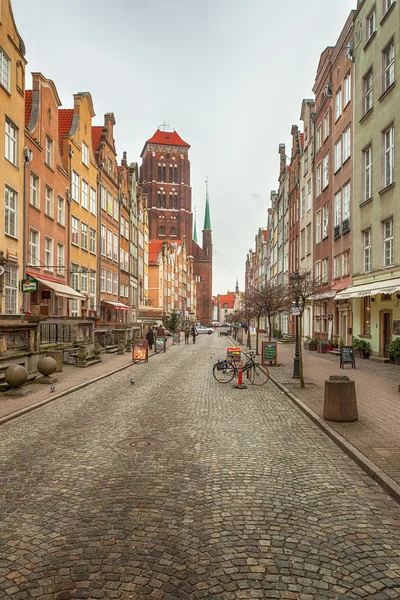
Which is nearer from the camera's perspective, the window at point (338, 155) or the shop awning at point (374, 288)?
the shop awning at point (374, 288)

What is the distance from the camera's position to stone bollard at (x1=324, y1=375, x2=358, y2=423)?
9.62m

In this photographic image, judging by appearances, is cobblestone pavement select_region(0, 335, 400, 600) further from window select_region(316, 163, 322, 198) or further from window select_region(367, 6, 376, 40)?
window select_region(316, 163, 322, 198)

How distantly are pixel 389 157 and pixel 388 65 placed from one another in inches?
180

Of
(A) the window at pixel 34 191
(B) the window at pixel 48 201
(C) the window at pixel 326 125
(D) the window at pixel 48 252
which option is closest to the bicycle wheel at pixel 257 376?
(D) the window at pixel 48 252

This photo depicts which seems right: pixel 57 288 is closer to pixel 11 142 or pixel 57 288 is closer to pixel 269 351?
pixel 11 142

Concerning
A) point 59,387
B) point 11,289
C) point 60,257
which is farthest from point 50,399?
point 60,257

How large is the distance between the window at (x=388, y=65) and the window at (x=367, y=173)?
3.22 m

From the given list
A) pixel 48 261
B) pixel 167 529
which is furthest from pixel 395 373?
pixel 48 261

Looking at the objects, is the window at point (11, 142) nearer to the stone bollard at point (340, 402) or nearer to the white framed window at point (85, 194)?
the white framed window at point (85, 194)

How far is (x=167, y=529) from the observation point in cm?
467

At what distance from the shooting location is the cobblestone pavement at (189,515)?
3.77 metres

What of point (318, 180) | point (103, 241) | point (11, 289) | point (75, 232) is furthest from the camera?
point (103, 241)

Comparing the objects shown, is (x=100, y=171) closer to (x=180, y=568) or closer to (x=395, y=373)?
(x=395, y=373)

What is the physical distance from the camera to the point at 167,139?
3991 inches
